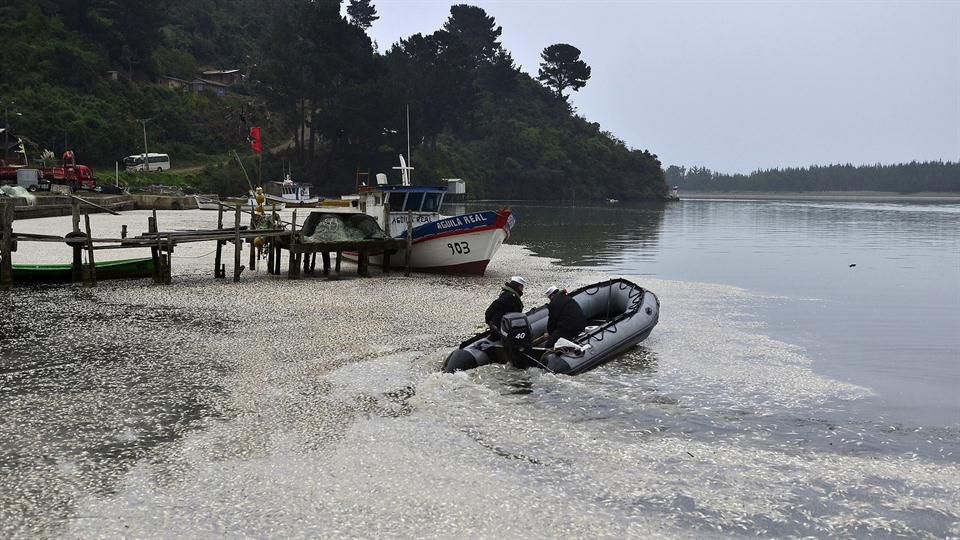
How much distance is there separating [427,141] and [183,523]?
384ft

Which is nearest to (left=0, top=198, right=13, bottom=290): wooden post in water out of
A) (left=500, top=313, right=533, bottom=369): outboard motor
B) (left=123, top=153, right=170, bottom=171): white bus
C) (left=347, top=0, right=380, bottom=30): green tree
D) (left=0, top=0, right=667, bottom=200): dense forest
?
(left=500, top=313, right=533, bottom=369): outboard motor

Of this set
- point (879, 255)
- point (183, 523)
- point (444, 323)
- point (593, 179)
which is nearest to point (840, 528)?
point (183, 523)

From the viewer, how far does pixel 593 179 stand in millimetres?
150500

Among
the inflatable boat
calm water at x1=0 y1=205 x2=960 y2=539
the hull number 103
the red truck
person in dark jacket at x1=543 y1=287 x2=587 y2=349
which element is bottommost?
calm water at x1=0 y1=205 x2=960 y2=539

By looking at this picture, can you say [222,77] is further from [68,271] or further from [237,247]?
[237,247]

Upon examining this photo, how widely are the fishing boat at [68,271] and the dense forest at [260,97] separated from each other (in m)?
34.5

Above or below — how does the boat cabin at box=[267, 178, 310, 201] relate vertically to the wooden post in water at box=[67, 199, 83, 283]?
above

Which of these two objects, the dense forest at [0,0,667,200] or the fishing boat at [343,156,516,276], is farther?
the dense forest at [0,0,667,200]

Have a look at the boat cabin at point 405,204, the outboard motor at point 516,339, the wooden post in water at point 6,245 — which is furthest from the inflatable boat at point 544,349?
the wooden post in water at point 6,245

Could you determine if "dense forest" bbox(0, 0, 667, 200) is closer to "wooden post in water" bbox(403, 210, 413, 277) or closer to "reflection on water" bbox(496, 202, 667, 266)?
"reflection on water" bbox(496, 202, 667, 266)

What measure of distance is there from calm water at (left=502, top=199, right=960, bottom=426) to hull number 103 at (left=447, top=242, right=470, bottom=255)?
7.09 metres

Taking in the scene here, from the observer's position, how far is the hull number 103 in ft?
94.9

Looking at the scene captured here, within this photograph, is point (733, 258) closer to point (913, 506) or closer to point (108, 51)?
point (913, 506)

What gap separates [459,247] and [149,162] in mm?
61046
